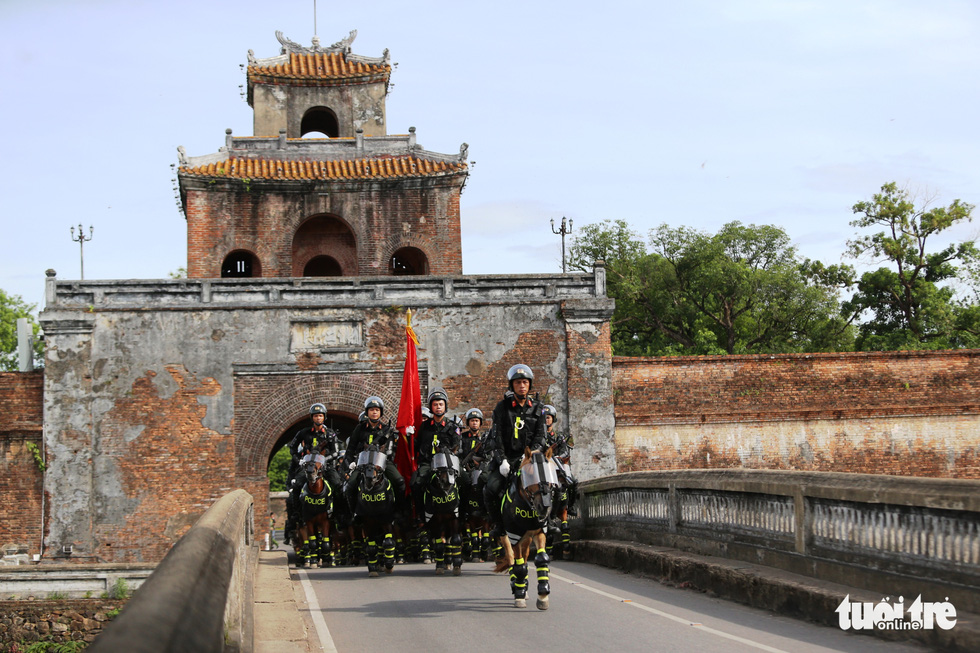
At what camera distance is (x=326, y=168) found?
2864 cm

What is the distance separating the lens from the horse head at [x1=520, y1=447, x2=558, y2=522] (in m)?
10.1

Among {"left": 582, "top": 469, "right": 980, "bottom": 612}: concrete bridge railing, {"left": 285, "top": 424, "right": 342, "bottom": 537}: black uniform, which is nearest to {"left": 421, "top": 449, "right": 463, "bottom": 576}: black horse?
{"left": 285, "top": 424, "right": 342, "bottom": 537}: black uniform

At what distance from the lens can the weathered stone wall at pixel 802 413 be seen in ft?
84.3

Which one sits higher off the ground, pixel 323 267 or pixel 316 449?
pixel 323 267

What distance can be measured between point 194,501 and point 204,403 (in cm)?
227

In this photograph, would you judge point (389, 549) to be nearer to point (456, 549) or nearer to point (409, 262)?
point (456, 549)

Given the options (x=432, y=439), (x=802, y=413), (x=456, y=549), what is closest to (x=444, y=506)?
(x=456, y=549)

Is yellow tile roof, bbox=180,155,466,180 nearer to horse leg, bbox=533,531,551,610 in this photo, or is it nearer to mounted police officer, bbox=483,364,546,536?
mounted police officer, bbox=483,364,546,536

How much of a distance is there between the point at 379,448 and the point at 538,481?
4025 mm

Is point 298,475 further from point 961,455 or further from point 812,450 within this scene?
point 961,455

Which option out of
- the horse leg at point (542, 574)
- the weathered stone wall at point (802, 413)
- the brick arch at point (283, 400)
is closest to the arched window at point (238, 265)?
the brick arch at point (283, 400)

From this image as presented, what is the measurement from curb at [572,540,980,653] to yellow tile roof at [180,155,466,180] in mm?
16668

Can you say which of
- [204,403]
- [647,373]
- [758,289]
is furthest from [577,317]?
[758,289]

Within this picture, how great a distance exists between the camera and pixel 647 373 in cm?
2589
